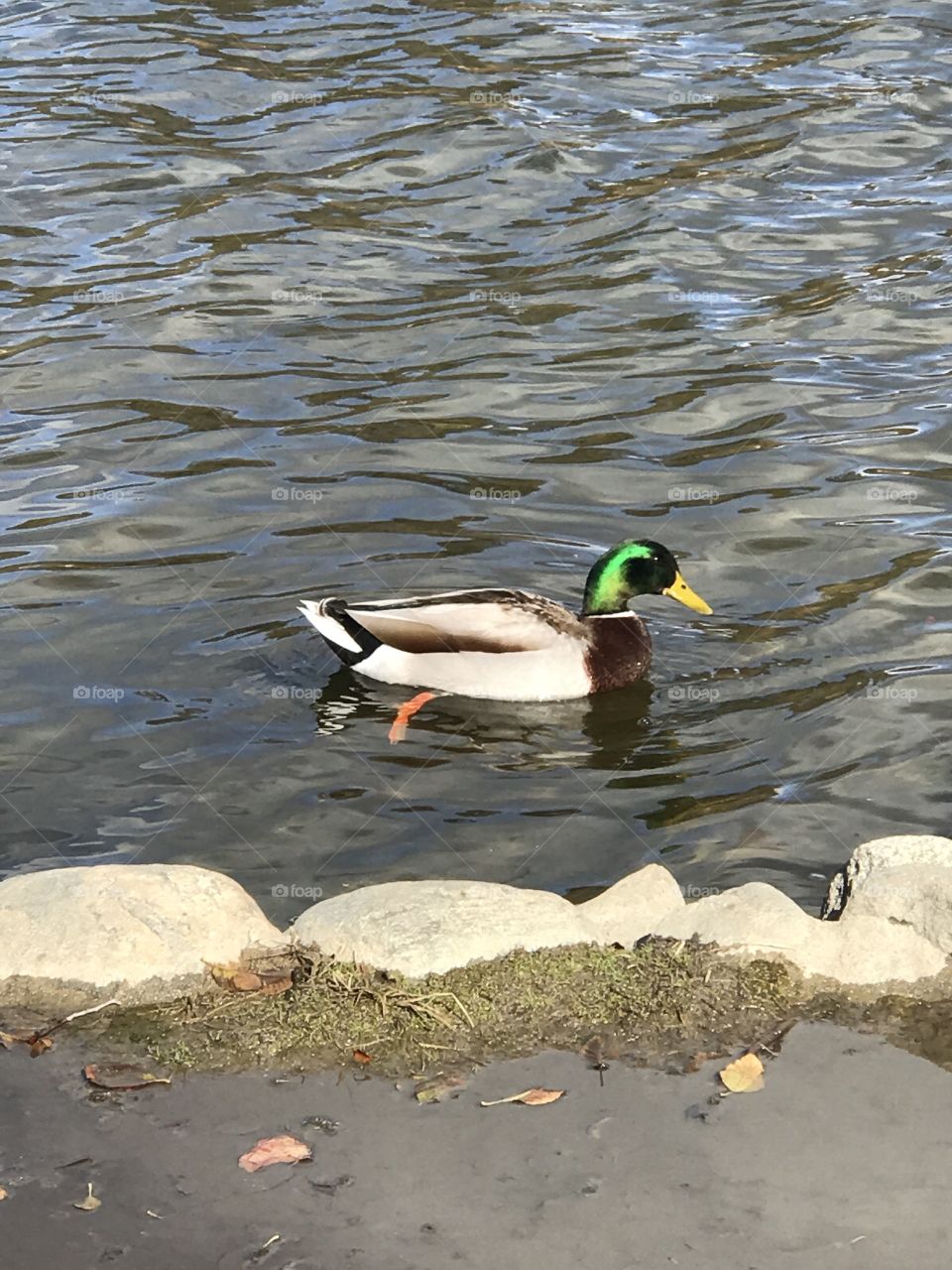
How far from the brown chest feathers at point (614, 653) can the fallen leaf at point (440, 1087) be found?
12.8 ft

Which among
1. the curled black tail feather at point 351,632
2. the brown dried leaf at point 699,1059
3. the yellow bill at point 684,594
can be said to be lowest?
the yellow bill at point 684,594

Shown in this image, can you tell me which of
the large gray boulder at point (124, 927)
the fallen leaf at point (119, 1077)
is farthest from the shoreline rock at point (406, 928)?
the fallen leaf at point (119, 1077)

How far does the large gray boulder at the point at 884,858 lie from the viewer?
19.4ft

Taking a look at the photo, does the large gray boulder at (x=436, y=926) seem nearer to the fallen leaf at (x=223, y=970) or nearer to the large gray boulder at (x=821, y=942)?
the fallen leaf at (x=223, y=970)

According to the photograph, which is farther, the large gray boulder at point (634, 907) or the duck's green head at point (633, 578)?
the duck's green head at point (633, 578)

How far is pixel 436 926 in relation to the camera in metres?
5.49

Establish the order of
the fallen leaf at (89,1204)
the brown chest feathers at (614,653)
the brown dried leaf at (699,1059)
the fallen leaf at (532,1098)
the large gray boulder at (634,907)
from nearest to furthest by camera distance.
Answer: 1. the fallen leaf at (89,1204)
2. the fallen leaf at (532,1098)
3. the brown dried leaf at (699,1059)
4. the large gray boulder at (634,907)
5. the brown chest feathers at (614,653)

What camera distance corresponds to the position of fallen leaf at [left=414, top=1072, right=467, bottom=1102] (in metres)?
4.93

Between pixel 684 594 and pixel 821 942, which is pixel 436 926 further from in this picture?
pixel 684 594

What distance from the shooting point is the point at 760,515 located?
10.2m

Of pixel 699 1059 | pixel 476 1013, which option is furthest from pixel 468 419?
pixel 699 1059

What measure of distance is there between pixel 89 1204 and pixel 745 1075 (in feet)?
5.58

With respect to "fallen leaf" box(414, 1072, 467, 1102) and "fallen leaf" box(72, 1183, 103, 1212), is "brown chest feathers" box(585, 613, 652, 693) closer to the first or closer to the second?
"fallen leaf" box(414, 1072, 467, 1102)

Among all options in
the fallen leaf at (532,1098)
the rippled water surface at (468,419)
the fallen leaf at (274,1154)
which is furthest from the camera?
the rippled water surface at (468,419)
